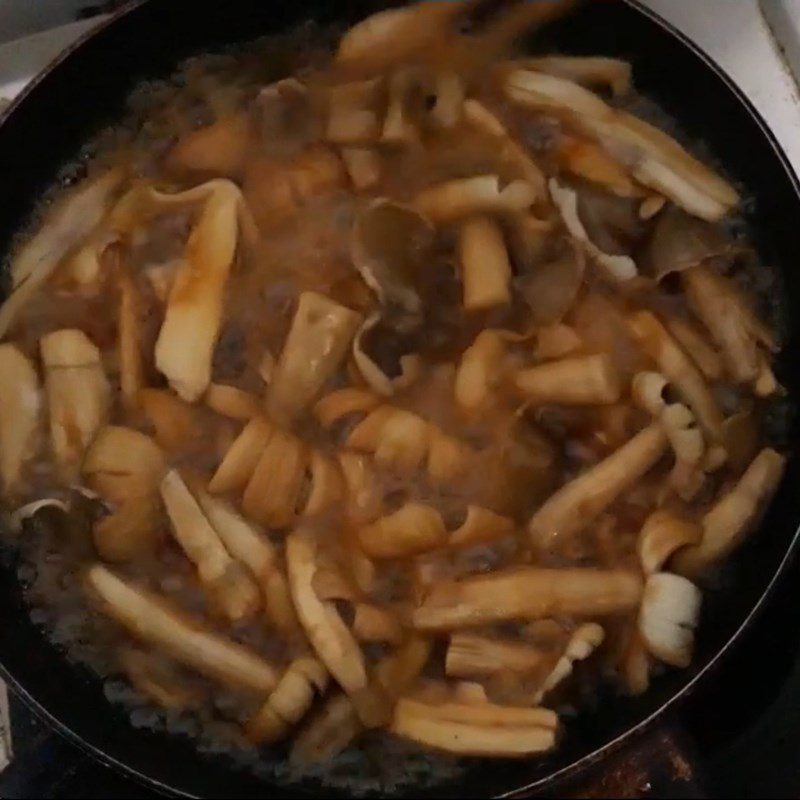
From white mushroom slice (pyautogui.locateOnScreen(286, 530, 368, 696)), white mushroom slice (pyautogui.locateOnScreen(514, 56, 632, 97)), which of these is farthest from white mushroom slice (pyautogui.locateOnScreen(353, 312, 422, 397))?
white mushroom slice (pyautogui.locateOnScreen(514, 56, 632, 97))

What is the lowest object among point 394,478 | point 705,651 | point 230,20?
point 705,651

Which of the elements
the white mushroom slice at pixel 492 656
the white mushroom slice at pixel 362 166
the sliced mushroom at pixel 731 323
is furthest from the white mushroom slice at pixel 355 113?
the white mushroom slice at pixel 492 656

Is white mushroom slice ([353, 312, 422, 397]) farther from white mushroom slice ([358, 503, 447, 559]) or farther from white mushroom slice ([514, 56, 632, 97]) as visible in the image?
white mushroom slice ([514, 56, 632, 97])

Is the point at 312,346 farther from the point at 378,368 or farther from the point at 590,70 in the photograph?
the point at 590,70

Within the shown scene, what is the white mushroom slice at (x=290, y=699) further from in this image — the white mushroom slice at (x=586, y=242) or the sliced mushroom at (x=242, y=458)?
the white mushroom slice at (x=586, y=242)

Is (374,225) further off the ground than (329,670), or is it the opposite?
(374,225)

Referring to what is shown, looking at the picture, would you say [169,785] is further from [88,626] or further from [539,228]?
[539,228]

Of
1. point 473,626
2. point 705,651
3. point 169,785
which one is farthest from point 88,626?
point 705,651
